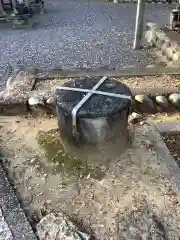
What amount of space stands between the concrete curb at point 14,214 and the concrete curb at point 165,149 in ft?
6.34

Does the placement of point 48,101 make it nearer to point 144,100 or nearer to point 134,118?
point 134,118

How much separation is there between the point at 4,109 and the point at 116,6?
25.9ft

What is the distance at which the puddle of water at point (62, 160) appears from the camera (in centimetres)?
456

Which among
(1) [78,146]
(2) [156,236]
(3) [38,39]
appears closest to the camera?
(2) [156,236]

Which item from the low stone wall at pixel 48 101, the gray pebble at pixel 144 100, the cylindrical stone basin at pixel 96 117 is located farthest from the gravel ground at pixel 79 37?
the cylindrical stone basin at pixel 96 117

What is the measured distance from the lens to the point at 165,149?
15.7 feet

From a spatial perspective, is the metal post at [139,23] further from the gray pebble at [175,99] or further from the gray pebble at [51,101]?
the gray pebble at [51,101]

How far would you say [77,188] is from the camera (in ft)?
14.2

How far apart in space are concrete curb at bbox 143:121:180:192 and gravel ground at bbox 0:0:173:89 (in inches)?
134

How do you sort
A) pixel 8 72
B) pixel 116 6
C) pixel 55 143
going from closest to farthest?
pixel 55 143 < pixel 8 72 < pixel 116 6

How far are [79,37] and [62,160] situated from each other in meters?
6.00

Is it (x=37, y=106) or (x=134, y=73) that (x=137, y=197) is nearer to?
(x=37, y=106)

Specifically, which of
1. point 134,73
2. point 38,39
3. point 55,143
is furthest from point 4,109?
point 38,39

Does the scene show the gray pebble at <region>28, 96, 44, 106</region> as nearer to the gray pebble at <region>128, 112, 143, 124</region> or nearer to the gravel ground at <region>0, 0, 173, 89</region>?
the gray pebble at <region>128, 112, 143, 124</region>
